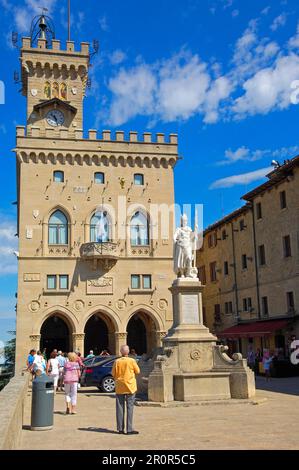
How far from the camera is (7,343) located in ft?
193

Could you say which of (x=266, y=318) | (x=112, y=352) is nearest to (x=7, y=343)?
(x=112, y=352)

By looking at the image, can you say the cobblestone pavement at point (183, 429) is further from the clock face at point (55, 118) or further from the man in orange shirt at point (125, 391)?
the clock face at point (55, 118)

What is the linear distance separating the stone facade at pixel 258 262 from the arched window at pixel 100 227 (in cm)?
1051

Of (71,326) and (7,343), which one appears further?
(7,343)

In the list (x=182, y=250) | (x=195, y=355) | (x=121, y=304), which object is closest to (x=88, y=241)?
(x=121, y=304)

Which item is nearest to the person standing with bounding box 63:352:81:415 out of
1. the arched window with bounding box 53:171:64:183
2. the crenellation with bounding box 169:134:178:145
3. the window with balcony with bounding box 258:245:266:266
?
the window with balcony with bounding box 258:245:266:266

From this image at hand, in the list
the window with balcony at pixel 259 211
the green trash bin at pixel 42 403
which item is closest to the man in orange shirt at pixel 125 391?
the green trash bin at pixel 42 403

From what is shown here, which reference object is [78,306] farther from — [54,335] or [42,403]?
[42,403]

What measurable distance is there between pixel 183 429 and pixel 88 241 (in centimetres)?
2947

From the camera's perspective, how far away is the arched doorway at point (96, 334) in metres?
43.4

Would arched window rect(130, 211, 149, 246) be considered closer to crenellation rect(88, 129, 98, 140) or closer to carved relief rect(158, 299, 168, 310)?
carved relief rect(158, 299, 168, 310)

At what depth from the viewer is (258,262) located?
1532 inches
